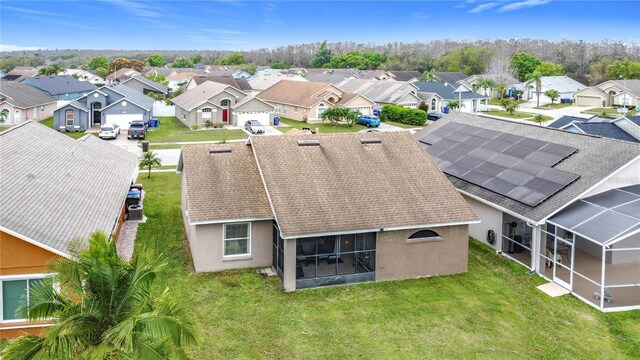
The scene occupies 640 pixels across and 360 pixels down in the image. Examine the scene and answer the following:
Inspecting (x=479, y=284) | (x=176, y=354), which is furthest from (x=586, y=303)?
(x=176, y=354)

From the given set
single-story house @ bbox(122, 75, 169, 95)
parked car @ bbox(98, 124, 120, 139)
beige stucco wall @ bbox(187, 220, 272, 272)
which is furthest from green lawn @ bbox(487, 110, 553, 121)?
beige stucco wall @ bbox(187, 220, 272, 272)

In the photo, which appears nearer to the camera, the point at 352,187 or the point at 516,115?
the point at 352,187

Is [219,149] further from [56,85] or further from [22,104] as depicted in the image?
[56,85]

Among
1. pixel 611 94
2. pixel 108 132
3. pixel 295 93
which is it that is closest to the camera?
pixel 108 132

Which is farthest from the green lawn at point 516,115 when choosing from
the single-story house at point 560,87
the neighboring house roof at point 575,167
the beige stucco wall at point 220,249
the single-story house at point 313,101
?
the beige stucco wall at point 220,249

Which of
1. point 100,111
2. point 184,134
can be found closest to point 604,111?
point 184,134

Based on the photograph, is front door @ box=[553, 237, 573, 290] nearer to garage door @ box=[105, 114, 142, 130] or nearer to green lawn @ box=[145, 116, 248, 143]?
green lawn @ box=[145, 116, 248, 143]
